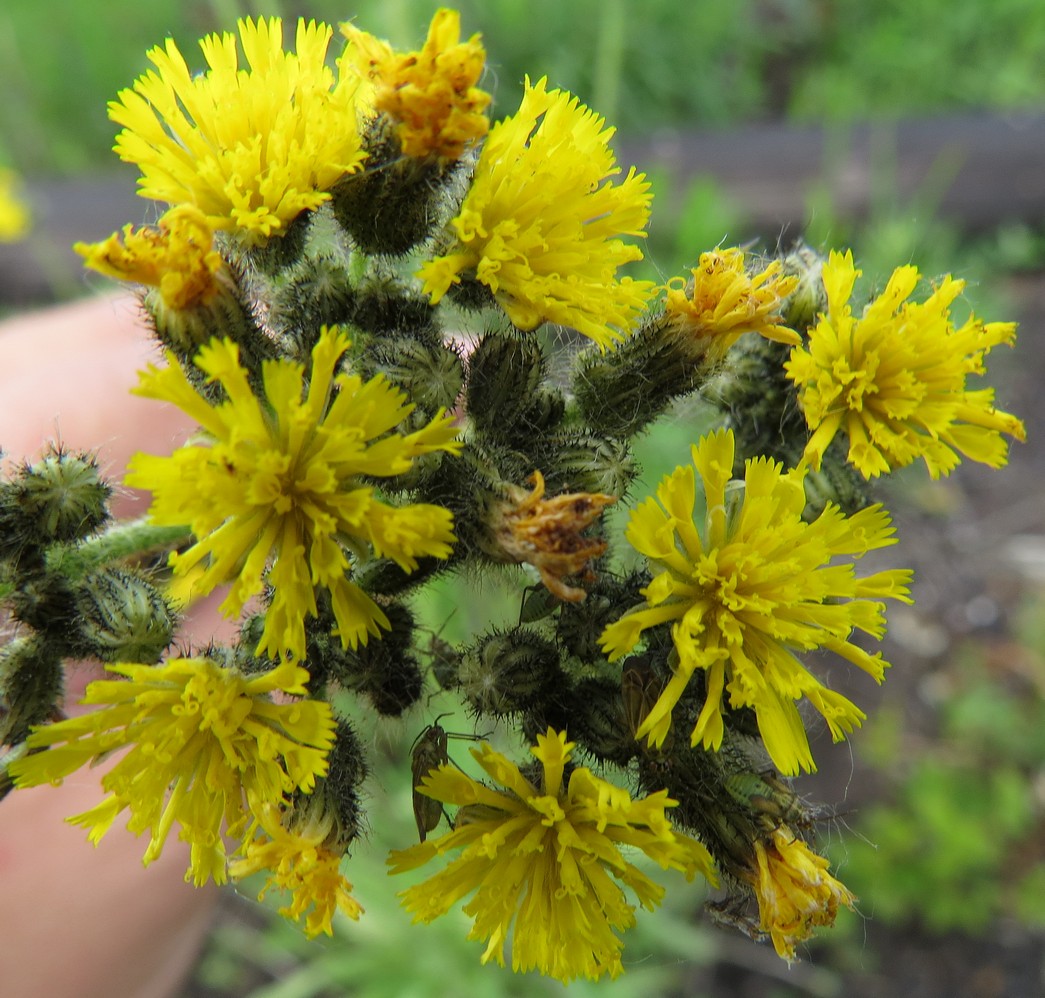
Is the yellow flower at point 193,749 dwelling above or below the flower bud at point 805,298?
below

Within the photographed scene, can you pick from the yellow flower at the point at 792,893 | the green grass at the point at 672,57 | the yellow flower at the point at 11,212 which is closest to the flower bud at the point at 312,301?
the yellow flower at the point at 792,893

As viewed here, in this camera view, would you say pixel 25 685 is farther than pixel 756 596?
Yes

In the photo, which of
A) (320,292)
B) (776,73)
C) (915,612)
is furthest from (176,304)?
(776,73)

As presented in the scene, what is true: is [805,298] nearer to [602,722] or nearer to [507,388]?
[507,388]

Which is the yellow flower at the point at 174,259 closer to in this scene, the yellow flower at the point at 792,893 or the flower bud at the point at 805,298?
the flower bud at the point at 805,298

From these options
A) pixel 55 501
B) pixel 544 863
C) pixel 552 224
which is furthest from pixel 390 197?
pixel 544 863

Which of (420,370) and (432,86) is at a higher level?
(432,86)
